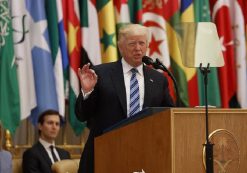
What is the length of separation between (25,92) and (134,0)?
1806mm

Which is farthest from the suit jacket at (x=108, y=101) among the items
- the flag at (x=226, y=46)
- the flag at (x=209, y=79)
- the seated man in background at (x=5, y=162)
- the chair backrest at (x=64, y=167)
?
the flag at (x=226, y=46)

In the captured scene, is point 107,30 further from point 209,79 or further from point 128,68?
point 128,68

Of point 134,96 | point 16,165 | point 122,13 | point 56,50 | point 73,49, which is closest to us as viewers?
point 134,96

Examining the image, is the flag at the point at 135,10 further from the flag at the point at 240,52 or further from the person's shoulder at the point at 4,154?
the person's shoulder at the point at 4,154

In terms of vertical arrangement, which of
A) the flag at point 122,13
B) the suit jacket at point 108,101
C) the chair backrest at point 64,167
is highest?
the flag at point 122,13

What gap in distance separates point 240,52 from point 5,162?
336 centimetres

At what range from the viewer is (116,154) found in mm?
3715

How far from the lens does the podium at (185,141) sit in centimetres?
307

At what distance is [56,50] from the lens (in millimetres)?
7352

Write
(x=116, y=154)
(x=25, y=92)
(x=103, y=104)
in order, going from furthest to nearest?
(x=25, y=92) → (x=103, y=104) → (x=116, y=154)

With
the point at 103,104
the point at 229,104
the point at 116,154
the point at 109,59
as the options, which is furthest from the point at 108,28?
the point at 116,154

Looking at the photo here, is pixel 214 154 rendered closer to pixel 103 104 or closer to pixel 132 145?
pixel 132 145

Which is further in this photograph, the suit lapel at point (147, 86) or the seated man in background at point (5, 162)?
the seated man in background at point (5, 162)

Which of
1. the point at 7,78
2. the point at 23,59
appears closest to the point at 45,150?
the point at 7,78
